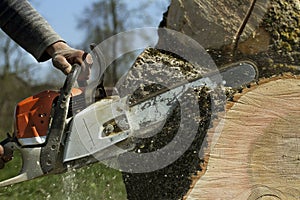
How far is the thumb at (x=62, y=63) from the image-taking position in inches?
95.3

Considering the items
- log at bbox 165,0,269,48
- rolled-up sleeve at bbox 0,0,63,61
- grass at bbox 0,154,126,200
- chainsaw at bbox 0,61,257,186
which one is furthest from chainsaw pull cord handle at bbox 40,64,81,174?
log at bbox 165,0,269,48

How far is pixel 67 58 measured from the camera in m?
2.47

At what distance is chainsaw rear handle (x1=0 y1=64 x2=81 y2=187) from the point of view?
2.39 metres

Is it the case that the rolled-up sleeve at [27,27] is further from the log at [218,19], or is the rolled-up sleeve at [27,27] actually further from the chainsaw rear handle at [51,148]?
the log at [218,19]

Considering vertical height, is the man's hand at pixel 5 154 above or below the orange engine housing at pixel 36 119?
below

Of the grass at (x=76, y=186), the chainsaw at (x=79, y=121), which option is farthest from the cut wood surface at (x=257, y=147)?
the grass at (x=76, y=186)

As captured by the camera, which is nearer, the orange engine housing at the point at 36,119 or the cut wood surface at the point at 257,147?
the cut wood surface at the point at 257,147

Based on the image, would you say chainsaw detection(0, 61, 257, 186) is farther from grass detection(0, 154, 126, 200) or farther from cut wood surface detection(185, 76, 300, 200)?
grass detection(0, 154, 126, 200)

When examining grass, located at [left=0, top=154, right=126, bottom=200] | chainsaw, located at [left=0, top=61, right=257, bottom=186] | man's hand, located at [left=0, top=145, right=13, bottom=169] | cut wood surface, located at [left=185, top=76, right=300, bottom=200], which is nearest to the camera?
cut wood surface, located at [left=185, top=76, right=300, bottom=200]

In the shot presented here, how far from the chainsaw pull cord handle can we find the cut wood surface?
0.64 metres

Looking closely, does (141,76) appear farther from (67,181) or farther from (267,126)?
(67,181)

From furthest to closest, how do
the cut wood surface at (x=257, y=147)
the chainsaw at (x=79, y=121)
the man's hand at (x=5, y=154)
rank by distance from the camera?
the man's hand at (x=5, y=154)
the chainsaw at (x=79, y=121)
the cut wood surface at (x=257, y=147)

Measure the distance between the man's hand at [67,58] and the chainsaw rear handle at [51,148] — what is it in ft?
0.11

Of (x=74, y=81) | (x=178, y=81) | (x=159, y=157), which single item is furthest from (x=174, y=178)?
(x=74, y=81)
